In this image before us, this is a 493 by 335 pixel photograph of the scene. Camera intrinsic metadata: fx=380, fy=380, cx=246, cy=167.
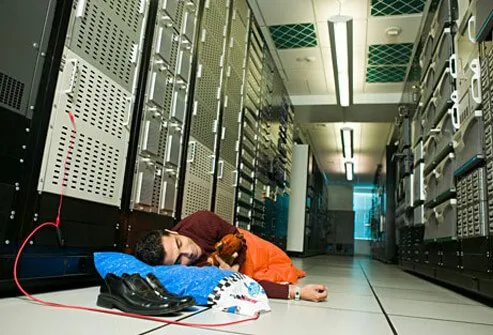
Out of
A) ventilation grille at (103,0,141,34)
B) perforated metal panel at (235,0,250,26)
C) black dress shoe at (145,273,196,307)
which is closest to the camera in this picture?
black dress shoe at (145,273,196,307)

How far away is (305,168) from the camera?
919 centimetres

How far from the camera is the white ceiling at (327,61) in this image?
5.36 metres

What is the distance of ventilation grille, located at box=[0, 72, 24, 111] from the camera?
5.46 ft

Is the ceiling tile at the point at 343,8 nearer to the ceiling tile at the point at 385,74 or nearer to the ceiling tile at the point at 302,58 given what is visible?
the ceiling tile at the point at 302,58

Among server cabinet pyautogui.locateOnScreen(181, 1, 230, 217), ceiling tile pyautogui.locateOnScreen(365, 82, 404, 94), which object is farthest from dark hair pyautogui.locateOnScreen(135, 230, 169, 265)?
ceiling tile pyautogui.locateOnScreen(365, 82, 404, 94)

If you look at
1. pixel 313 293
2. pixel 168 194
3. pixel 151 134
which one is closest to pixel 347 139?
pixel 168 194

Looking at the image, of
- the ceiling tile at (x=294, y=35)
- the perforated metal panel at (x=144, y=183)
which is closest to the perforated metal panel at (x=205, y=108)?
the perforated metal panel at (x=144, y=183)

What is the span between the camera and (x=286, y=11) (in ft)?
17.9

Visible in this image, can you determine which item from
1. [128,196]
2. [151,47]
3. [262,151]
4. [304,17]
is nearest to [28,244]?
[128,196]

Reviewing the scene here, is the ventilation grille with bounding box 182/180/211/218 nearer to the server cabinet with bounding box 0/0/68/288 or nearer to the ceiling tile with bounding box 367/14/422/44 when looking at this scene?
the server cabinet with bounding box 0/0/68/288

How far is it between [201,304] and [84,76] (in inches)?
54.6

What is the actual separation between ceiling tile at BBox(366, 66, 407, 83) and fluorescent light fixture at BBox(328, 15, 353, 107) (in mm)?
731

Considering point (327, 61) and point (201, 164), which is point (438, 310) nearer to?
point (201, 164)

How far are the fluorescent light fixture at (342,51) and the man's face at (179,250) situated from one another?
3.42 meters
